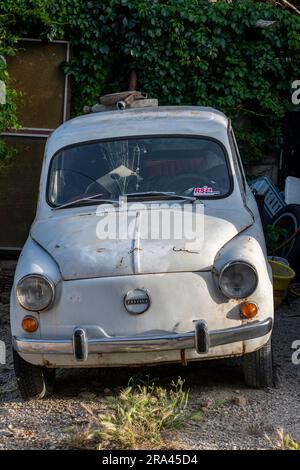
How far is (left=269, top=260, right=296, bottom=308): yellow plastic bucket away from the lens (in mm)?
7723

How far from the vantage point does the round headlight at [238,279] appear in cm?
539

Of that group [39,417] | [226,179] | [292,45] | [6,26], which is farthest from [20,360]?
[292,45]

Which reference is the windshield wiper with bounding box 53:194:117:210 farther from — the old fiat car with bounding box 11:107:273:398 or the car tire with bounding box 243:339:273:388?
the car tire with bounding box 243:339:273:388

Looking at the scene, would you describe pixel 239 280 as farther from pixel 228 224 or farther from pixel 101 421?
pixel 101 421

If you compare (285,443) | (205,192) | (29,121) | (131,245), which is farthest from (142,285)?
(29,121)

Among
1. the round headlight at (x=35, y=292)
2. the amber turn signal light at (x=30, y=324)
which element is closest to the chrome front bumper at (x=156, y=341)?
the amber turn signal light at (x=30, y=324)

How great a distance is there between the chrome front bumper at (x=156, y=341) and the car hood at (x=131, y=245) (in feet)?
1.30

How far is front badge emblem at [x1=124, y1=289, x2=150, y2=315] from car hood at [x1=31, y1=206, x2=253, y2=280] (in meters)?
0.14

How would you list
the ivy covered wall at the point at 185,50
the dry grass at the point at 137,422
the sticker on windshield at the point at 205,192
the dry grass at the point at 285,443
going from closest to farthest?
the dry grass at the point at 285,443 → the dry grass at the point at 137,422 → the sticker on windshield at the point at 205,192 → the ivy covered wall at the point at 185,50

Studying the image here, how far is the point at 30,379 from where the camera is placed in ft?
19.1

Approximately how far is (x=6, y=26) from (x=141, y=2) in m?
1.60

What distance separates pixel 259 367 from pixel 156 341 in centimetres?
82

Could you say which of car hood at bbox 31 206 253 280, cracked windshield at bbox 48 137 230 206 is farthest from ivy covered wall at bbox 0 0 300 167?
car hood at bbox 31 206 253 280

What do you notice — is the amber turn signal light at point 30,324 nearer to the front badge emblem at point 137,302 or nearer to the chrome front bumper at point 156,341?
the chrome front bumper at point 156,341
